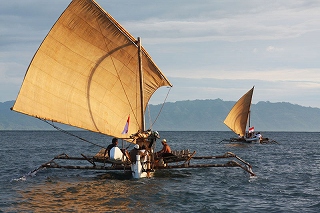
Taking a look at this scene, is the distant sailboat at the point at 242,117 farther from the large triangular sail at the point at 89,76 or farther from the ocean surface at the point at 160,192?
the large triangular sail at the point at 89,76

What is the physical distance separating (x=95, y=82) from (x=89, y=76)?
61 centimetres

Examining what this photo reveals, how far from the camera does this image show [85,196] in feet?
86.5

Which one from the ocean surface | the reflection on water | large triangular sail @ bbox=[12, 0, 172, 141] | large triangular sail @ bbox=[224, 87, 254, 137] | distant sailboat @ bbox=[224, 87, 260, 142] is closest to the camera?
the reflection on water

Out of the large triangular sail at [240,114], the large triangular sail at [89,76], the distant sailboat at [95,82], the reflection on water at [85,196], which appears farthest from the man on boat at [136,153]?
the large triangular sail at [240,114]

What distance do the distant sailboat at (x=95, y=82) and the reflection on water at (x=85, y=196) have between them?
3.96 feet

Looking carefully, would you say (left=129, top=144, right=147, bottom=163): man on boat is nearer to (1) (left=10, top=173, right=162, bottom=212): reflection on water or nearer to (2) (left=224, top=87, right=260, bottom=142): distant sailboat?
(1) (left=10, top=173, right=162, bottom=212): reflection on water

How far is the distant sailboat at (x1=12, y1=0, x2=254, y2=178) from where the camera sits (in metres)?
27.9

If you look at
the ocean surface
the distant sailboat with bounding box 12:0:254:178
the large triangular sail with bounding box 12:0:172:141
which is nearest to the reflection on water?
the ocean surface

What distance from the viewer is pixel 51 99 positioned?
28484mm

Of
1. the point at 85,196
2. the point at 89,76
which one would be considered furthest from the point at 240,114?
the point at 85,196

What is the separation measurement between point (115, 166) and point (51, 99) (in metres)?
6.21

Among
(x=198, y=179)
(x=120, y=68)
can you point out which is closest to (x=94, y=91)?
(x=120, y=68)

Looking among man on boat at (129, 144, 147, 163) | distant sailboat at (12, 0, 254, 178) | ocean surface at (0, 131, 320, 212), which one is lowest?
ocean surface at (0, 131, 320, 212)

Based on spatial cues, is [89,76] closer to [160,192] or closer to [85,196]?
[85,196]
